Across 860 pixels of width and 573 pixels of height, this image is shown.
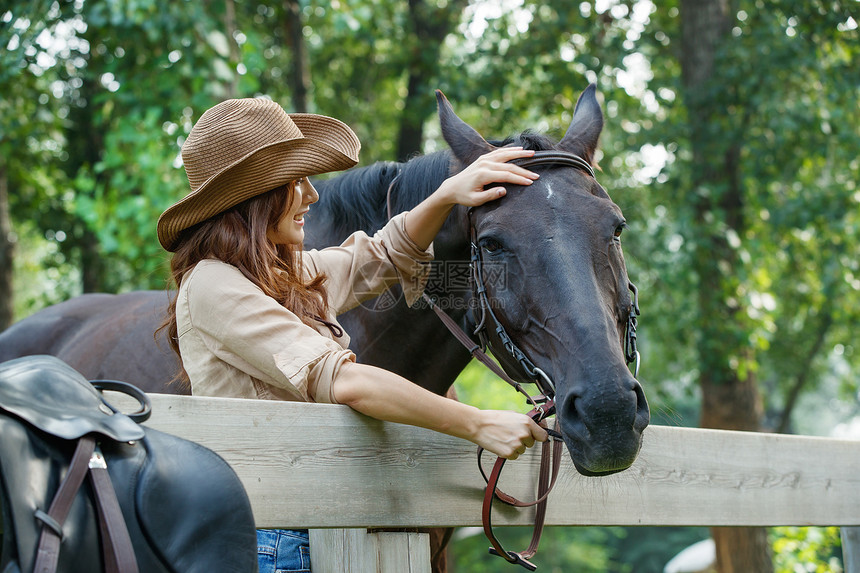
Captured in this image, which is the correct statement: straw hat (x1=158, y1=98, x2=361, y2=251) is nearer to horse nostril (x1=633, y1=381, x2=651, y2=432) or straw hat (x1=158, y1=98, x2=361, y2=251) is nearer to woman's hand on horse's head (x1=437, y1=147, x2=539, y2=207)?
woman's hand on horse's head (x1=437, y1=147, x2=539, y2=207)

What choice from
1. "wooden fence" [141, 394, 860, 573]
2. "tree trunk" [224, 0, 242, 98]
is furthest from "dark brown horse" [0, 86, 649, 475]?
"tree trunk" [224, 0, 242, 98]

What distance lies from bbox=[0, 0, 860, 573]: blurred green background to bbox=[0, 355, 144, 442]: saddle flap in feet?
13.9

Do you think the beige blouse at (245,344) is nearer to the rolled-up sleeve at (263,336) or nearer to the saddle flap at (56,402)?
the rolled-up sleeve at (263,336)

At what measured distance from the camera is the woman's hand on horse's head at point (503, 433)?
6.22ft

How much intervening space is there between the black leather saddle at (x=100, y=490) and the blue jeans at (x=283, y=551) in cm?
54

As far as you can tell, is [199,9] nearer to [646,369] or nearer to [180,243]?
[180,243]

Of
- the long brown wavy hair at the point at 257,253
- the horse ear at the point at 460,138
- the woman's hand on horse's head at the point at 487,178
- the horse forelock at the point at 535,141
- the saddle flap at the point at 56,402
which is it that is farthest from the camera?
the horse ear at the point at 460,138

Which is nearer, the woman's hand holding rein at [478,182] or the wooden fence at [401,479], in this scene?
the wooden fence at [401,479]

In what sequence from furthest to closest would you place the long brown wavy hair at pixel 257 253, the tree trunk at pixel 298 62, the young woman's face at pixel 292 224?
1. the tree trunk at pixel 298 62
2. the young woman's face at pixel 292 224
3. the long brown wavy hair at pixel 257 253

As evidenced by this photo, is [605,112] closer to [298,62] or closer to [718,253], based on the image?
[718,253]

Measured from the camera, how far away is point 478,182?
7.72ft

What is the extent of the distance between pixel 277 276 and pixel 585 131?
1.19 metres

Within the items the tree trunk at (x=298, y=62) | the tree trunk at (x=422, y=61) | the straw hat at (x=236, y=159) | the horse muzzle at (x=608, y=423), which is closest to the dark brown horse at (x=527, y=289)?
the horse muzzle at (x=608, y=423)

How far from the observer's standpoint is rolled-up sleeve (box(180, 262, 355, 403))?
1861 millimetres
